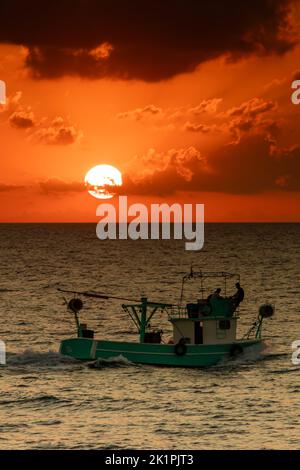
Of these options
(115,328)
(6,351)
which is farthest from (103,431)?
(115,328)

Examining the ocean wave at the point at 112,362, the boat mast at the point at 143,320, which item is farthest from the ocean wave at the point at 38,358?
the boat mast at the point at 143,320

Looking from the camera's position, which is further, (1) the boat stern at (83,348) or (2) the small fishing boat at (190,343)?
(1) the boat stern at (83,348)

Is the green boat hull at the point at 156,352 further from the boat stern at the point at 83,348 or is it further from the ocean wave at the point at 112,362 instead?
the ocean wave at the point at 112,362

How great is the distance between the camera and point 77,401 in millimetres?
47094

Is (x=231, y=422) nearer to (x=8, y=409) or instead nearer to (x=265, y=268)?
(x=8, y=409)

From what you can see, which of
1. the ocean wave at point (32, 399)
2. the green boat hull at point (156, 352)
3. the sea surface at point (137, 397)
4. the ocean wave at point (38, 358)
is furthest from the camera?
the ocean wave at point (38, 358)

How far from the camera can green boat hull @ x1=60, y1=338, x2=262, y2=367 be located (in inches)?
2183

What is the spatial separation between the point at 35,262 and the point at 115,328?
11899cm

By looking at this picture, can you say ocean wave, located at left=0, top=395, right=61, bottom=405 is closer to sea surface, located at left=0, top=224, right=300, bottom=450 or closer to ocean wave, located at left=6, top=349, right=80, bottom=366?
sea surface, located at left=0, top=224, right=300, bottom=450

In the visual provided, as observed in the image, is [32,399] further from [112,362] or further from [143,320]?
[143,320]

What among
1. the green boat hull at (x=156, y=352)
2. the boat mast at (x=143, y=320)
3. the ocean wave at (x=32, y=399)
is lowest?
the ocean wave at (x=32, y=399)

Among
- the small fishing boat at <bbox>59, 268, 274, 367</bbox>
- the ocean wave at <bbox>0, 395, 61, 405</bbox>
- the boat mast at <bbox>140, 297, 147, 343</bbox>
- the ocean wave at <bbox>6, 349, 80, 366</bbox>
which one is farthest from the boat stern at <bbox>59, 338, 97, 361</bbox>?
the ocean wave at <bbox>0, 395, 61, 405</bbox>

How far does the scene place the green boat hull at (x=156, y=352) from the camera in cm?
5544

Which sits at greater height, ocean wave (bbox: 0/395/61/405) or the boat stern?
the boat stern
